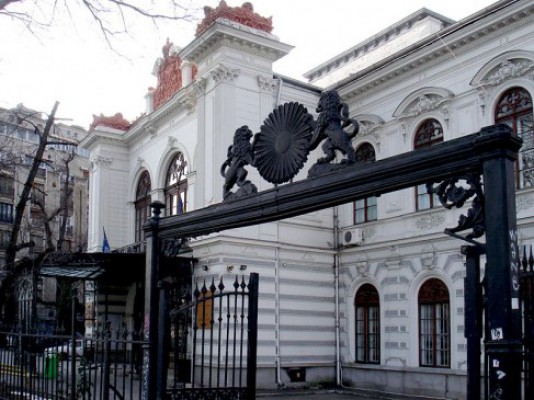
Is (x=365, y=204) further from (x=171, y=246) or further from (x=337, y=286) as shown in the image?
(x=171, y=246)

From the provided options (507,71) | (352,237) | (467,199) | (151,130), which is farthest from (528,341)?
(151,130)

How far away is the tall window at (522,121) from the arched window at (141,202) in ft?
46.5

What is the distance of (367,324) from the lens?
2072 cm

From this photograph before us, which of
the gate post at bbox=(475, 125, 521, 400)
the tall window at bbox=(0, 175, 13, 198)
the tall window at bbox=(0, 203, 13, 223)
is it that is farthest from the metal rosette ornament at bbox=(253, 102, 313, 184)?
the tall window at bbox=(0, 203, 13, 223)

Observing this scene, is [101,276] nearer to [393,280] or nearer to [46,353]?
[393,280]

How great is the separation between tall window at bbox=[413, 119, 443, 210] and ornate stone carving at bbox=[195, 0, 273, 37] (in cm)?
548

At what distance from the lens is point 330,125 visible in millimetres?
5840

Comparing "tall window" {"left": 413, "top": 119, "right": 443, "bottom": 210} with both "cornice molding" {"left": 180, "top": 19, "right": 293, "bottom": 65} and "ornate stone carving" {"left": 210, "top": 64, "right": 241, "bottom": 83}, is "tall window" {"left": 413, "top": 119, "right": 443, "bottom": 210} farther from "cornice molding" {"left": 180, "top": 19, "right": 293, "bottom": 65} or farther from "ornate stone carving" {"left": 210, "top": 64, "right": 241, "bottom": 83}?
"ornate stone carving" {"left": 210, "top": 64, "right": 241, "bottom": 83}

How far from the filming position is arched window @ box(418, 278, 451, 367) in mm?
18156

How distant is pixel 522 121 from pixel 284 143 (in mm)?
11981

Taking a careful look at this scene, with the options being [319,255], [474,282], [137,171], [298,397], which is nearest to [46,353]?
[474,282]

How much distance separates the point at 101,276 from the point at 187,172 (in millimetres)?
4305

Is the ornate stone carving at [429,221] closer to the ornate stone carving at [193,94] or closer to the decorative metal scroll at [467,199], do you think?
the ornate stone carving at [193,94]

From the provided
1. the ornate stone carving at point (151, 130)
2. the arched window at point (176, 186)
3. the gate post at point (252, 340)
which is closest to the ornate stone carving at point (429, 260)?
the arched window at point (176, 186)
